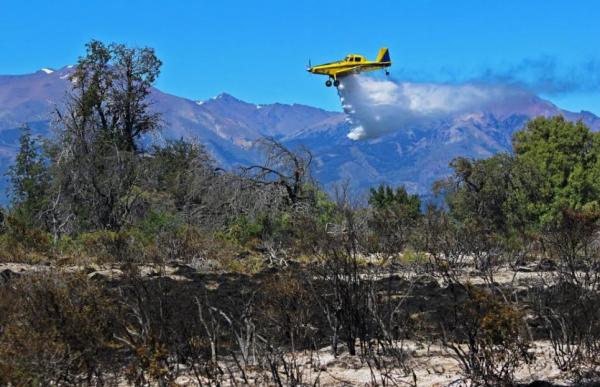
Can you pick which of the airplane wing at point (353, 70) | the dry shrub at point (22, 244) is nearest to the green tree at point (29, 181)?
the dry shrub at point (22, 244)

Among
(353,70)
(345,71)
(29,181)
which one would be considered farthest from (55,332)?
(353,70)

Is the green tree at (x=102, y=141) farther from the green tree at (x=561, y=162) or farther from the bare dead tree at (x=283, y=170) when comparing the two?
the green tree at (x=561, y=162)

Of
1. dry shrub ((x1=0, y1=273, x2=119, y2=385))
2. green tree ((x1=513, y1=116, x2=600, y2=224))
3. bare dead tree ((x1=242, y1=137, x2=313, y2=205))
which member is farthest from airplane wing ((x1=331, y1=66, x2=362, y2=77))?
dry shrub ((x1=0, y1=273, x2=119, y2=385))

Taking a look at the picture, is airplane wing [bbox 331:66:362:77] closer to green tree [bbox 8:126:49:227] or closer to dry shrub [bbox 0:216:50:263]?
green tree [bbox 8:126:49:227]

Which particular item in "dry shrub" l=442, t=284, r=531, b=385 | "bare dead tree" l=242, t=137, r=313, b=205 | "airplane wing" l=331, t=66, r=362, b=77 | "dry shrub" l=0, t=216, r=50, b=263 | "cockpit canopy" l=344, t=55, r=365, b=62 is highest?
"cockpit canopy" l=344, t=55, r=365, b=62

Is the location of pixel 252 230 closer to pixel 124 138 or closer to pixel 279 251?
pixel 279 251

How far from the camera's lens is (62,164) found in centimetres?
3775

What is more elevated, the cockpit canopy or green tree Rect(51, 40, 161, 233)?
the cockpit canopy

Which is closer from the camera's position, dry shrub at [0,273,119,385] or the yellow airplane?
dry shrub at [0,273,119,385]

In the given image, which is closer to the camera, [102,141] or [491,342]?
[491,342]

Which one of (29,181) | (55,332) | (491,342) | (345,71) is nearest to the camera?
(55,332)

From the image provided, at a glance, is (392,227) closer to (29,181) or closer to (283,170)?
(283,170)

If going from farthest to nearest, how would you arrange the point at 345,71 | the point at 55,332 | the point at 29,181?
1. the point at 345,71
2. the point at 29,181
3. the point at 55,332

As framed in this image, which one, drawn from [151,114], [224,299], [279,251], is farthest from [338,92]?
[224,299]
